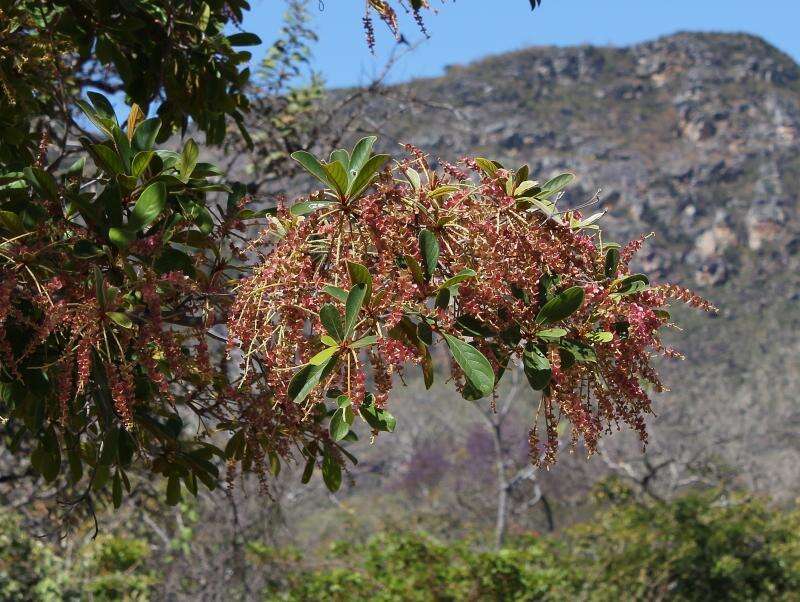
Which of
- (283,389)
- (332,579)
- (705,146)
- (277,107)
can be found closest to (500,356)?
(283,389)

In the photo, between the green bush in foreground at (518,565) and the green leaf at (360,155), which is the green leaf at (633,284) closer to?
the green leaf at (360,155)

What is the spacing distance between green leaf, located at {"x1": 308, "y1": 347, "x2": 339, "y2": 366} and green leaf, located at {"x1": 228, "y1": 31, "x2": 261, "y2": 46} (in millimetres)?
1540

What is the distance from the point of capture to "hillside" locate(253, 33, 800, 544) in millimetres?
27175

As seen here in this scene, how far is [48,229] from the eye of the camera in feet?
5.76

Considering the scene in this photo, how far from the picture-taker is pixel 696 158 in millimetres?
49000

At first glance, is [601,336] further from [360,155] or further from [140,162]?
[140,162]

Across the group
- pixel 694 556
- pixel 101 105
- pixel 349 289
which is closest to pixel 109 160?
pixel 101 105

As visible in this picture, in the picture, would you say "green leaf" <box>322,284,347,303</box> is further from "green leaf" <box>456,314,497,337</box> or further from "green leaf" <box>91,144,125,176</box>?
"green leaf" <box>91,144,125,176</box>

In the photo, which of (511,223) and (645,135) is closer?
(511,223)

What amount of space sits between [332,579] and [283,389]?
218 inches

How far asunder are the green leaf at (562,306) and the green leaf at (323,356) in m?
0.32

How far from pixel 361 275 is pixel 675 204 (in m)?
47.2

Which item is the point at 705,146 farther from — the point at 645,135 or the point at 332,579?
the point at 332,579

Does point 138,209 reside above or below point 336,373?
above
